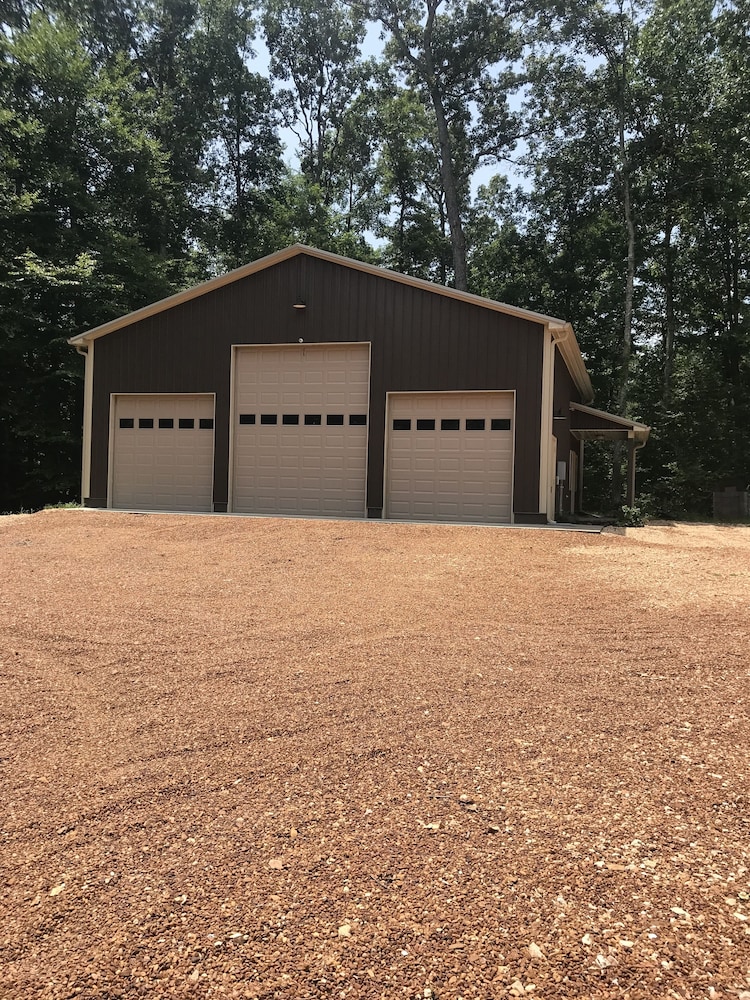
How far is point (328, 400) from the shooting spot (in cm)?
1337

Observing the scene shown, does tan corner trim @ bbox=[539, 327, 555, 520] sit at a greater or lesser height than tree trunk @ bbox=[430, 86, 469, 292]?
lesser

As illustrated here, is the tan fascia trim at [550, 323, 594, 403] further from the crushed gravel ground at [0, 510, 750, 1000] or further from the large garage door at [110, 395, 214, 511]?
the crushed gravel ground at [0, 510, 750, 1000]

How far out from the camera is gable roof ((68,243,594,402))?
39.5ft

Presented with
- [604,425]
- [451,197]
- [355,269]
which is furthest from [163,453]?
[451,197]

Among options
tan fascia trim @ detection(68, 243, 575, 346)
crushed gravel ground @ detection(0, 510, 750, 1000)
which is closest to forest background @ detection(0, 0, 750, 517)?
tan fascia trim @ detection(68, 243, 575, 346)

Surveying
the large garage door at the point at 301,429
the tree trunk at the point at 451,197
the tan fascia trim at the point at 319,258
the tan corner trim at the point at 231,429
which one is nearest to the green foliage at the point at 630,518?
the tan fascia trim at the point at 319,258

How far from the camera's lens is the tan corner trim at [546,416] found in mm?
12078

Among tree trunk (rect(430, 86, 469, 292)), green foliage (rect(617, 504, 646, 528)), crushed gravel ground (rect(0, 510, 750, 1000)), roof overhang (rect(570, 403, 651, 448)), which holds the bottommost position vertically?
crushed gravel ground (rect(0, 510, 750, 1000))

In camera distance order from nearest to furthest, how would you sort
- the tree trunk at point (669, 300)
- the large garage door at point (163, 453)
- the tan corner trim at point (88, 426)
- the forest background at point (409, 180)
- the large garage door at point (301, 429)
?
→ the large garage door at point (301, 429) → the large garage door at point (163, 453) → the tan corner trim at point (88, 426) → the forest background at point (409, 180) → the tree trunk at point (669, 300)

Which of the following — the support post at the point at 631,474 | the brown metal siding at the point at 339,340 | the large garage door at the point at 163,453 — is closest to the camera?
the brown metal siding at the point at 339,340

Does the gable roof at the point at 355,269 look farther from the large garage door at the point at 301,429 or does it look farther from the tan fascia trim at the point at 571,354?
the large garage door at the point at 301,429

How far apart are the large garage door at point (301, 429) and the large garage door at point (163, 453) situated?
2.66ft

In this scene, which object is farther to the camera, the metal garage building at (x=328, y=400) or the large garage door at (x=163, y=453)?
the large garage door at (x=163, y=453)

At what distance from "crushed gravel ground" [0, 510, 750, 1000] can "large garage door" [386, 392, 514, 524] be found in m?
7.08
